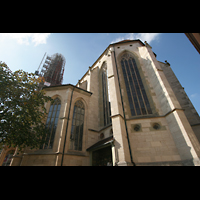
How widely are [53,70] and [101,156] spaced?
93.0 ft

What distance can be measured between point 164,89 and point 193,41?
5653mm

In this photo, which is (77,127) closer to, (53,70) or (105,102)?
(105,102)

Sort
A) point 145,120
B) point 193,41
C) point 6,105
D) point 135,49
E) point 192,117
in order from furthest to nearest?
point 135,49
point 192,117
point 145,120
point 6,105
point 193,41

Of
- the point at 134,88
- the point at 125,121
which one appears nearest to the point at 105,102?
the point at 134,88

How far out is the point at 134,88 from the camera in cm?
1140

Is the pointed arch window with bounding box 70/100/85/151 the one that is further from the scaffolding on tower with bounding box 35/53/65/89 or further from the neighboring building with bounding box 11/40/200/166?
the scaffolding on tower with bounding box 35/53/65/89

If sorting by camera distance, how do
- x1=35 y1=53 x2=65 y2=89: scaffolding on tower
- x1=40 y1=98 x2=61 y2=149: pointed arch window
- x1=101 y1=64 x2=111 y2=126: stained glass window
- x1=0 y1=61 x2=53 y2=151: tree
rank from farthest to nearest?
1. x1=35 y1=53 x2=65 y2=89: scaffolding on tower
2. x1=101 y1=64 x2=111 y2=126: stained glass window
3. x1=40 y1=98 x2=61 y2=149: pointed arch window
4. x1=0 y1=61 x2=53 y2=151: tree

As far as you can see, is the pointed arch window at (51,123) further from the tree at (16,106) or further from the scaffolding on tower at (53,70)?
the scaffolding on tower at (53,70)

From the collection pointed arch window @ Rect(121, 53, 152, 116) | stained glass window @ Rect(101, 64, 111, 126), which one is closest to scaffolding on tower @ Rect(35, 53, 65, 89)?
stained glass window @ Rect(101, 64, 111, 126)

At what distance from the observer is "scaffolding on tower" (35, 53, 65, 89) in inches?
1188

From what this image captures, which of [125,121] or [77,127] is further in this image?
[77,127]
